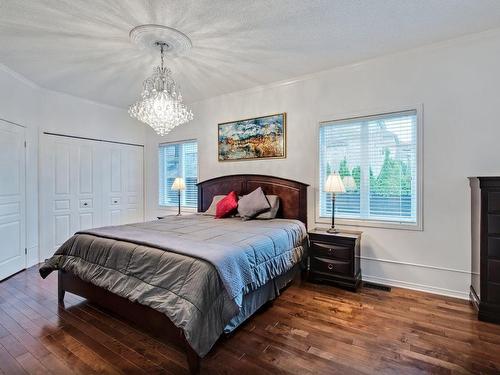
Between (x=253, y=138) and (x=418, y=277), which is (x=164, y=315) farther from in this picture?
(x=253, y=138)

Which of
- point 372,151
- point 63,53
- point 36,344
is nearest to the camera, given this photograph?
point 36,344

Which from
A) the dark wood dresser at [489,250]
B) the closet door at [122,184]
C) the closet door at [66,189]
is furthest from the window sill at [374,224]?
the closet door at [66,189]

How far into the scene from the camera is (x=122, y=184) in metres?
5.36

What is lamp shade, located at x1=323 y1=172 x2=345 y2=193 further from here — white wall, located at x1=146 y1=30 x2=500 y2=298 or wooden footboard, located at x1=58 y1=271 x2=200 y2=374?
wooden footboard, located at x1=58 y1=271 x2=200 y2=374

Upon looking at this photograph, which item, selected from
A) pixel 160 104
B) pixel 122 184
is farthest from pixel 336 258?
pixel 122 184

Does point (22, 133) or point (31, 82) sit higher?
point (31, 82)

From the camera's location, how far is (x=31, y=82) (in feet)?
13.0

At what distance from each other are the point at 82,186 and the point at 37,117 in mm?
1264

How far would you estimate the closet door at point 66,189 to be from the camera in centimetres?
427

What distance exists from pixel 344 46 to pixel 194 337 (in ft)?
10.4

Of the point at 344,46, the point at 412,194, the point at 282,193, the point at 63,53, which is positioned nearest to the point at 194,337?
the point at 282,193

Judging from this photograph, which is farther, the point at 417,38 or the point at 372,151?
the point at 372,151

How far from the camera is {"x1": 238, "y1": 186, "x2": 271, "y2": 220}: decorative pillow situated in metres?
3.70

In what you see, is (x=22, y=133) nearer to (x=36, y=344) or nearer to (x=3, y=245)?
(x=3, y=245)
